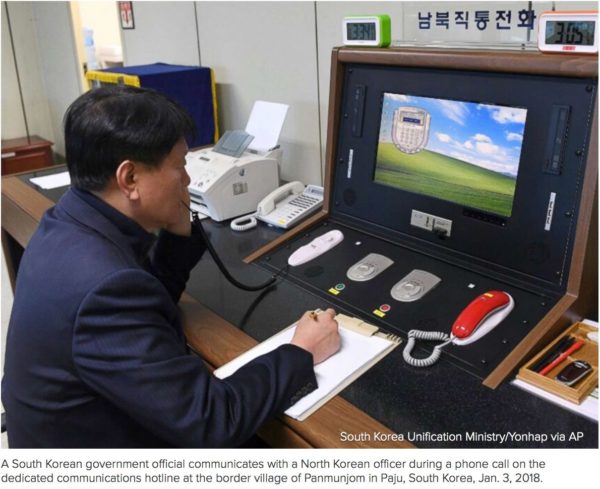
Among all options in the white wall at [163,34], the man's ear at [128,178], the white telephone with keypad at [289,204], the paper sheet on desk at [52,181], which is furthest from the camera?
the white wall at [163,34]

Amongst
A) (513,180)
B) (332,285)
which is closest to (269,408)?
(332,285)

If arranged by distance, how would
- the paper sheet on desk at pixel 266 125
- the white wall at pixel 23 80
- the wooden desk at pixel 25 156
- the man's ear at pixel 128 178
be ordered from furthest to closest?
1. the white wall at pixel 23 80
2. the wooden desk at pixel 25 156
3. the paper sheet on desk at pixel 266 125
4. the man's ear at pixel 128 178

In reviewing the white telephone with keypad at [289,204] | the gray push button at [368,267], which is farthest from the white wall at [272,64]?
the gray push button at [368,267]

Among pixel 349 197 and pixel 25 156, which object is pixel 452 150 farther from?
pixel 25 156

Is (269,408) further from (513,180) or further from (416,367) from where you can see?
(513,180)

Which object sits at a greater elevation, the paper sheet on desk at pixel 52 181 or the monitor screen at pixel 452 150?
the monitor screen at pixel 452 150

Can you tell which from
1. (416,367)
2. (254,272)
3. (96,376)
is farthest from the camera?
(254,272)

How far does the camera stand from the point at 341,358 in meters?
1.00

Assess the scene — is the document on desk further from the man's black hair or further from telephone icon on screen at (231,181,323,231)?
telephone icon on screen at (231,181,323,231)

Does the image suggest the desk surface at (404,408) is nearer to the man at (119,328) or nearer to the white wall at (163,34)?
the man at (119,328)

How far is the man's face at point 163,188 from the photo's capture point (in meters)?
0.95

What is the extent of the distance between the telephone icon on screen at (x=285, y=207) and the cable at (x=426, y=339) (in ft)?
2.05

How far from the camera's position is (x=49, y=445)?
98 cm

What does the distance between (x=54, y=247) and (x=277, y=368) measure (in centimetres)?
41
